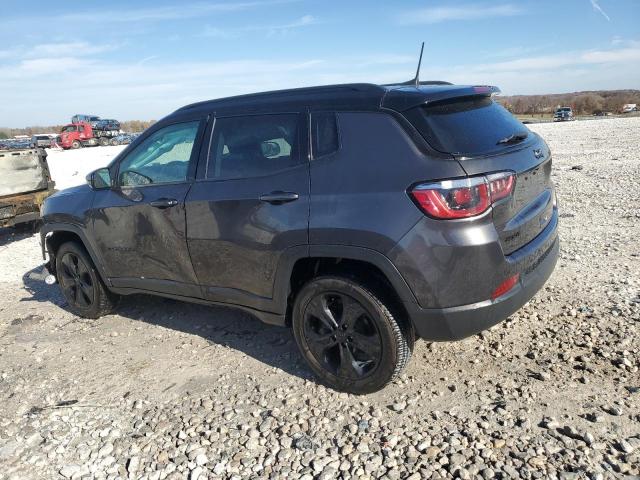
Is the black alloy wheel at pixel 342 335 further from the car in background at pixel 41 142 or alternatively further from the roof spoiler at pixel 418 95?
the car in background at pixel 41 142

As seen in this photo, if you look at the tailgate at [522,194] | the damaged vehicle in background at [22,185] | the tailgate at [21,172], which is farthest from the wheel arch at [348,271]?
the tailgate at [21,172]

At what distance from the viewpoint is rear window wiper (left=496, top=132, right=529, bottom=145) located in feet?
10.3

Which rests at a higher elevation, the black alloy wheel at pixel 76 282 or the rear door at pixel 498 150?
the rear door at pixel 498 150

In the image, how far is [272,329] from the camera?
4.47 m

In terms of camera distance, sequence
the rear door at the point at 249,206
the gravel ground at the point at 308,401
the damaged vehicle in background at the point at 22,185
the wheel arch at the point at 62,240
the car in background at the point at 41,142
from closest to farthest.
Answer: the gravel ground at the point at 308,401, the rear door at the point at 249,206, the wheel arch at the point at 62,240, the damaged vehicle in background at the point at 22,185, the car in background at the point at 41,142

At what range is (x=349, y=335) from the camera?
3.28 meters

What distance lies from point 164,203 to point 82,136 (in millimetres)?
47049

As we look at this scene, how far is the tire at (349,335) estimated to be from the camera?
3.10 meters

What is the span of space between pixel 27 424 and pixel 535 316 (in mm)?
3767

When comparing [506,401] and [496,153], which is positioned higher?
[496,153]

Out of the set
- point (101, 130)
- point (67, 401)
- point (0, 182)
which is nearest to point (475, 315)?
point (67, 401)

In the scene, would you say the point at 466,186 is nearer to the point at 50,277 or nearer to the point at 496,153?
the point at 496,153

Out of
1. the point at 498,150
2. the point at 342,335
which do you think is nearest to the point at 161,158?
the point at 342,335

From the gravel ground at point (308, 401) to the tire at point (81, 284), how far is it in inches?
5.9
